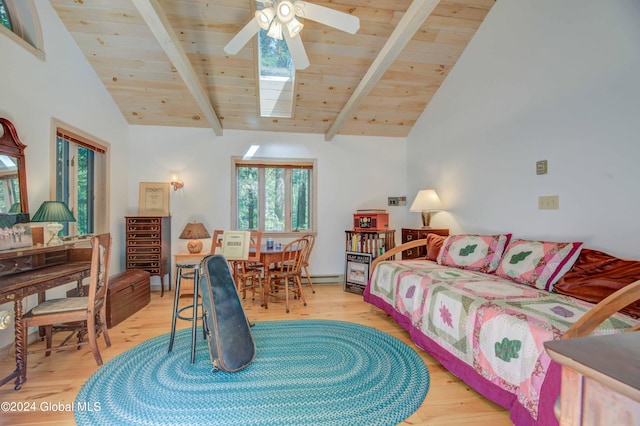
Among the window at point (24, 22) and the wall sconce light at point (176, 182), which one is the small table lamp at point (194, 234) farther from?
the window at point (24, 22)

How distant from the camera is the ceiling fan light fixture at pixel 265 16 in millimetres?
1943

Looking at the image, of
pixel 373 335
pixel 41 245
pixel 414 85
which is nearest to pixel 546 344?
pixel 373 335

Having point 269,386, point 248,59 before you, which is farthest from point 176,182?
point 269,386

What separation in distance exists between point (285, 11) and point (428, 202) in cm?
271

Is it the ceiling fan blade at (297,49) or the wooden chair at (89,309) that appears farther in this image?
the ceiling fan blade at (297,49)

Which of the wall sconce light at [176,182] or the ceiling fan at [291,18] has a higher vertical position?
the ceiling fan at [291,18]

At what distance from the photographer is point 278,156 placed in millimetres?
4496

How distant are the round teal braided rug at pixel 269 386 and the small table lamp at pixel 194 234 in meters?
1.60

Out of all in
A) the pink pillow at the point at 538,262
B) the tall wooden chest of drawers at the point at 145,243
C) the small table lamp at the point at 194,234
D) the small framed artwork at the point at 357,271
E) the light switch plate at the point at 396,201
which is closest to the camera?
the pink pillow at the point at 538,262

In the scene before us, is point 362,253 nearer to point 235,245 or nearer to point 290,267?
point 290,267

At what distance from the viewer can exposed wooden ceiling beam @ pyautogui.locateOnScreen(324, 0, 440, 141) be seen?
2197 millimetres

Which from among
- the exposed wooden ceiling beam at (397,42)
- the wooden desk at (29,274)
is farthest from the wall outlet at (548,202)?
the wooden desk at (29,274)

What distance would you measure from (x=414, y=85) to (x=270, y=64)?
1886 millimetres

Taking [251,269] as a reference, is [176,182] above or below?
above
